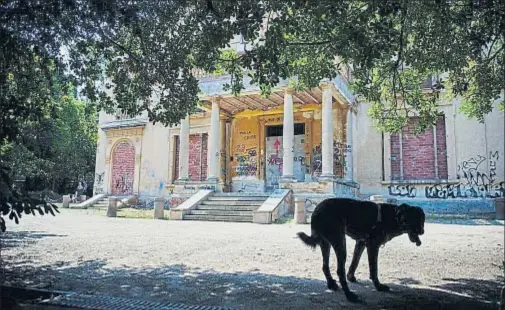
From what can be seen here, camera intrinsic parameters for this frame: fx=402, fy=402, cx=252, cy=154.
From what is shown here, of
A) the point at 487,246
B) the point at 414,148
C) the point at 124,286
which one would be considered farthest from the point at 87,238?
the point at 414,148

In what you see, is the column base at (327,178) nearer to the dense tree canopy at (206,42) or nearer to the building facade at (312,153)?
the building facade at (312,153)

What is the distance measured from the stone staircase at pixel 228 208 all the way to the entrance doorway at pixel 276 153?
4.78m

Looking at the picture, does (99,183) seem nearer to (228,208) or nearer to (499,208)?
(228,208)

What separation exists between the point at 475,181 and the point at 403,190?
10.3 feet

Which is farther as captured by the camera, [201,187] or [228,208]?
[201,187]

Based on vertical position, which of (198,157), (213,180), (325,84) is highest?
(325,84)

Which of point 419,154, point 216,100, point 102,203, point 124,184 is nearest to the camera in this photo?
point 216,100

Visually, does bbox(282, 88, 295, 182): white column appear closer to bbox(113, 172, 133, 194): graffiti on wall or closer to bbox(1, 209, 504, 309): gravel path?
bbox(1, 209, 504, 309): gravel path

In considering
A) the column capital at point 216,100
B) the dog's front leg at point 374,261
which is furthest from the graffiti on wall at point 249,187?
the dog's front leg at point 374,261

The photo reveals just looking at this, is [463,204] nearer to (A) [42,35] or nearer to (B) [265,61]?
(B) [265,61]

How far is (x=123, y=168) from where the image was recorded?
2627 cm

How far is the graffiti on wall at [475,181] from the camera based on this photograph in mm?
18266

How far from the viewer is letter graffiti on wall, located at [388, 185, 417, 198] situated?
19375 millimetres

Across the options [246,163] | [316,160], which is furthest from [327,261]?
[246,163]
